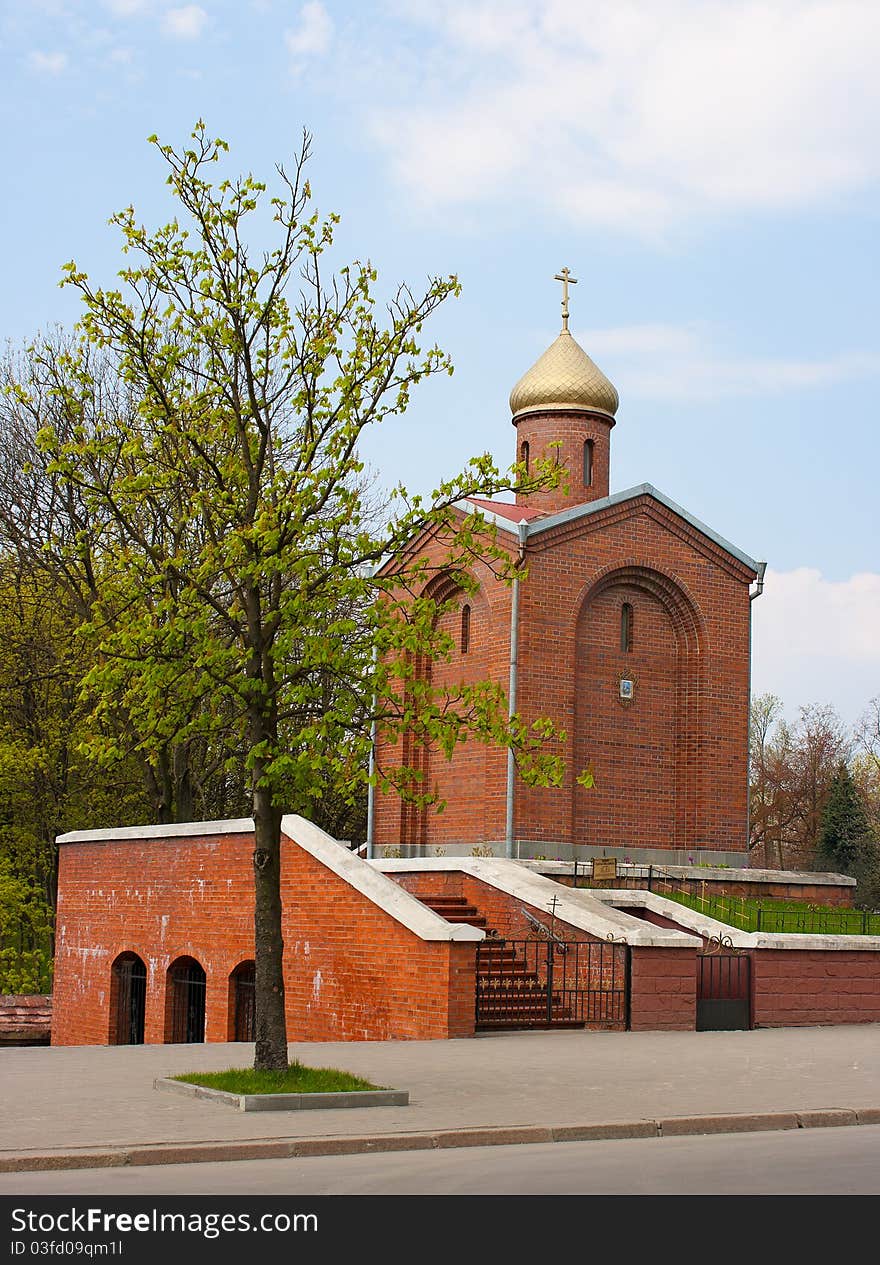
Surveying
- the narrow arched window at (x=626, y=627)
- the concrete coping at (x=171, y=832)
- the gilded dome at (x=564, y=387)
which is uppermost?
the gilded dome at (x=564, y=387)

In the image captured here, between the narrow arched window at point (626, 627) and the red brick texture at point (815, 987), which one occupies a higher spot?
the narrow arched window at point (626, 627)

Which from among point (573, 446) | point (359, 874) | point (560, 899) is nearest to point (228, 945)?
point (359, 874)

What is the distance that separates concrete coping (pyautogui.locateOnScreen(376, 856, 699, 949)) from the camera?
17.4 metres

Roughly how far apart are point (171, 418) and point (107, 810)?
25.3 m

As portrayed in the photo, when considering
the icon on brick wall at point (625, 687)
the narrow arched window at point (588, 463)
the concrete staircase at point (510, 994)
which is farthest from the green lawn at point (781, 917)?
the narrow arched window at point (588, 463)

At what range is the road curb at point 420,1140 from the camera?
8.59m

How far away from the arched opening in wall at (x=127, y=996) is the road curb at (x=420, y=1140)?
53.2 ft

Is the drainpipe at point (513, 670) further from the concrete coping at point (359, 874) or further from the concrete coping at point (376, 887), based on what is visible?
the concrete coping at point (376, 887)

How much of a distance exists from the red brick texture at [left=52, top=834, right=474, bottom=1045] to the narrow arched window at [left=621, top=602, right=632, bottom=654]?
306 inches

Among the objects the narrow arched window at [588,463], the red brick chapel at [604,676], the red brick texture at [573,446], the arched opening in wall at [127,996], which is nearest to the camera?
the red brick chapel at [604,676]

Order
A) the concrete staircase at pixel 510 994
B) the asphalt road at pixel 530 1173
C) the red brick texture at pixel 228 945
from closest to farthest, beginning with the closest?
1. the asphalt road at pixel 530 1173
2. the red brick texture at pixel 228 945
3. the concrete staircase at pixel 510 994

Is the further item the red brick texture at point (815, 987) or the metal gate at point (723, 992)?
the red brick texture at point (815, 987)

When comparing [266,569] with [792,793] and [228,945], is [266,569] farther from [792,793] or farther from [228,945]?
[792,793]
